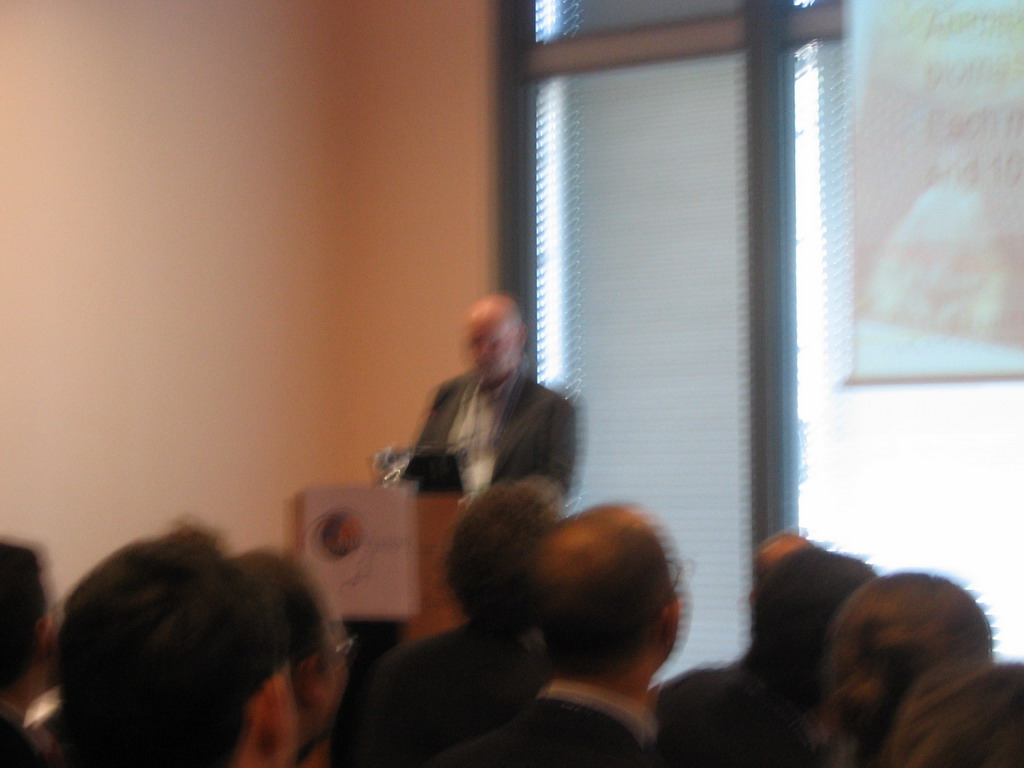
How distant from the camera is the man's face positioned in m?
4.19

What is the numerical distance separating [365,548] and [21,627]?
1534 millimetres

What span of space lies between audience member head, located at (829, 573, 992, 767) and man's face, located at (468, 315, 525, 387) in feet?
8.95

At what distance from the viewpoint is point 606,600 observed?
1.52 metres

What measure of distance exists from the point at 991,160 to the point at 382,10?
8.97ft

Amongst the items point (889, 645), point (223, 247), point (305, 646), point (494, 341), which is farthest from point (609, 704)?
point (223, 247)

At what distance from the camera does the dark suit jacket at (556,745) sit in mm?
1396

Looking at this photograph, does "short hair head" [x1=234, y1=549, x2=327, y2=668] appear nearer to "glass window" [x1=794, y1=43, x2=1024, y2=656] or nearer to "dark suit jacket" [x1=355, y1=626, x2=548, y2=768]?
"dark suit jacket" [x1=355, y1=626, x2=548, y2=768]

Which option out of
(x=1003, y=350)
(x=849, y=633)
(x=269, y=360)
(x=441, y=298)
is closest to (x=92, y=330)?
(x=269, y=360)

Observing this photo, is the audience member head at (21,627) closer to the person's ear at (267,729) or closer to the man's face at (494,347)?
the person's ear at (267,729)

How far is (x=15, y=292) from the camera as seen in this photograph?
409cm

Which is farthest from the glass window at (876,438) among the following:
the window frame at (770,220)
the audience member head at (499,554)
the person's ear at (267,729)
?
the person's ear at (267,729)

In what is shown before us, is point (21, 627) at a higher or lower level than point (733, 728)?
higher

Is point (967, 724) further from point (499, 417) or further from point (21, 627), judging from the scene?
point (499, 417)

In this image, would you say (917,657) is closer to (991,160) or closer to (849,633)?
(849,633)
